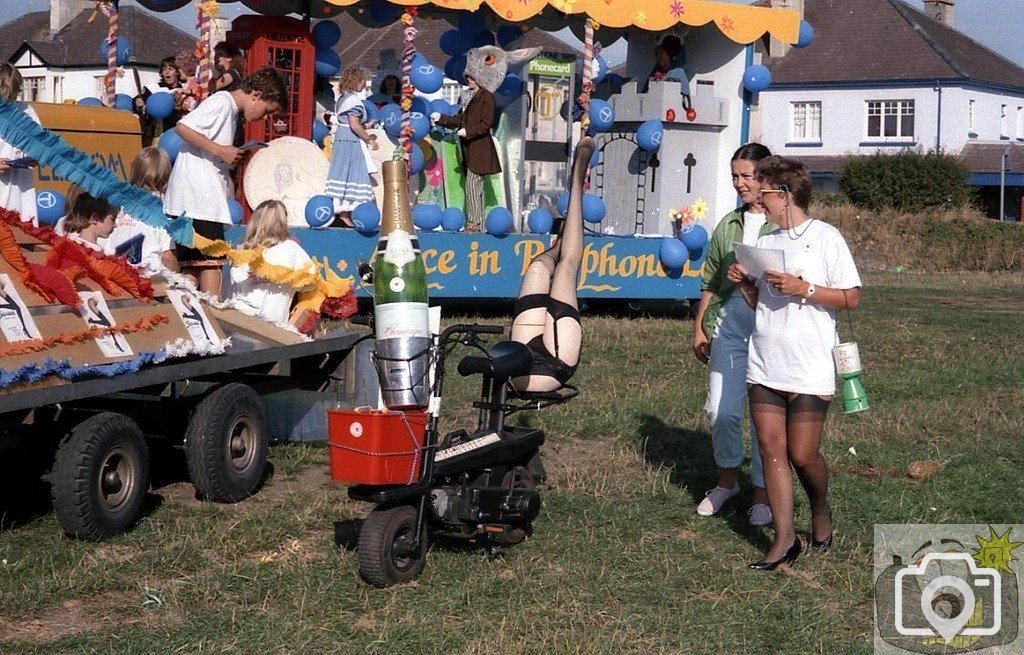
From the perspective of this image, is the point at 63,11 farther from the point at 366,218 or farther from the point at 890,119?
the point at 366,218

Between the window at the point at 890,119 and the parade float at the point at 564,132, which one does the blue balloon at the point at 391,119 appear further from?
the window at the point at 890,119

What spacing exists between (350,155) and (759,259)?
32.4 feet

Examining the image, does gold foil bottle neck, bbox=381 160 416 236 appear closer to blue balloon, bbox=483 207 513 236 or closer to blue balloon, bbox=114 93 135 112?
blue balloon, bbox=483 207 513 236

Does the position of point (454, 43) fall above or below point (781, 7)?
below

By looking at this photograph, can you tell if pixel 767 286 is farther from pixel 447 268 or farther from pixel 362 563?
pixel 447 268

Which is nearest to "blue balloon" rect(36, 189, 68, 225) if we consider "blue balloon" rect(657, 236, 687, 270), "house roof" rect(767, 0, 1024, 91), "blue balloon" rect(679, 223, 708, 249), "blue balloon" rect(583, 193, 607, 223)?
"blue balloon" rect(583, 193, 607, 223)

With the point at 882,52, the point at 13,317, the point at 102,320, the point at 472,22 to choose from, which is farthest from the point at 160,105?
the point at 882,52

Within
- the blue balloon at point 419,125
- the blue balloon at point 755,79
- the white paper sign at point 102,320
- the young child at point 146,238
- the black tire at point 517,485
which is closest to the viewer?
the black tire at point 517,485

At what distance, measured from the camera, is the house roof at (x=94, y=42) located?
169 ft

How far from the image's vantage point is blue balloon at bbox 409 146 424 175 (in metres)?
15.0

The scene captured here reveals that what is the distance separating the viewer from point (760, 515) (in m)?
6.82

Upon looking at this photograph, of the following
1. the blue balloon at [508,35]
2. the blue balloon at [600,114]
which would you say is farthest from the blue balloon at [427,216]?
the blue balloon at [508,35]

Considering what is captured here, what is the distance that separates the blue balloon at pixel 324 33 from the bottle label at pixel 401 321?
37.4 feet

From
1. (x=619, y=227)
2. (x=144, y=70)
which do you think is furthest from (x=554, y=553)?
(x=144, y=70)
